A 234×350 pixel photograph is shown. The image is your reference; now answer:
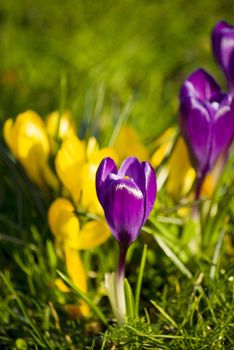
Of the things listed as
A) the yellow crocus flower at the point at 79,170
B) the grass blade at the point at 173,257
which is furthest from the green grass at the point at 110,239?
the yellow crocus flower at the point at 79,170

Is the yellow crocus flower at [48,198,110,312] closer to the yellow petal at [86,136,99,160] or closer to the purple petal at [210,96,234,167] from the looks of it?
the yellow petal at [86,136,99,160]

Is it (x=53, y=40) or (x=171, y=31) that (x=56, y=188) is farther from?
(x=171, y=31)

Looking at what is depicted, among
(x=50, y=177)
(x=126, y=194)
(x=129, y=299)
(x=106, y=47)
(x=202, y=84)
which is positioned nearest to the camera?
(x=126, y=194)

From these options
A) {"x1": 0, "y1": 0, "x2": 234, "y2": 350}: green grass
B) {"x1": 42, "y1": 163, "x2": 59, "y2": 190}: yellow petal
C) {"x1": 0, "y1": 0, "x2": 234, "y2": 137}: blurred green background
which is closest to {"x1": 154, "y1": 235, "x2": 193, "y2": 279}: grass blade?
{"x1": 0, "y1": 0, "x2": 234, "y2": 350}: green grass

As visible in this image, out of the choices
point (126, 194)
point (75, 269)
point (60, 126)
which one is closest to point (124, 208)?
point (126, 194)

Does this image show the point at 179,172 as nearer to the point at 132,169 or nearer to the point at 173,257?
the point at 173,257

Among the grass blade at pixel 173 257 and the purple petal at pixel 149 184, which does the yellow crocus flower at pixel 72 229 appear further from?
the purple petal at pixel 149 184

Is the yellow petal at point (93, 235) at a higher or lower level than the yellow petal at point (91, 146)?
lower
